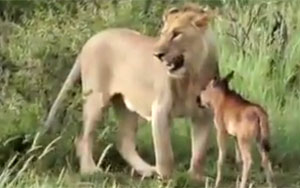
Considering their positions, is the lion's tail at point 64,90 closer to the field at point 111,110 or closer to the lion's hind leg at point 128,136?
the field at point 111,110

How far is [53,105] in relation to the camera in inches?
367

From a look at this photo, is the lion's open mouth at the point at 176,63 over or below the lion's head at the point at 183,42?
below

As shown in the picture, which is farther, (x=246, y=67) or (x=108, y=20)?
(x=108, y=20)

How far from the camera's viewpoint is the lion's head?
8.37 metres

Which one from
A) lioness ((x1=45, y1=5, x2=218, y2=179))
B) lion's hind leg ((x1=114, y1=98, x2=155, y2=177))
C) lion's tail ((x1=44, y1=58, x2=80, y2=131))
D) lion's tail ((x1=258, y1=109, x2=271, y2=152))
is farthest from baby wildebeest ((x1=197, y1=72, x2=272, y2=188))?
lion's tail ((x1=44, y1=58, x2=80, y2=131))

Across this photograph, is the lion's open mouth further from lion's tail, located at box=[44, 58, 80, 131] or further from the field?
lion's tail, located at box=[44, 58, 80, 131]

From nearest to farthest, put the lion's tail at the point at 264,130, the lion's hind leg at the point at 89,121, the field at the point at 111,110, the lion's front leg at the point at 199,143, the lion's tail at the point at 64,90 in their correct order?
the lion's tail at the point at 264,130
the lion's front leg at the point at 199,143
the field at the point at 111,110
the lion's hind leg at the point at 89,121
the lion's tail at the point at 64,90

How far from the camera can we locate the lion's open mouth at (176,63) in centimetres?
838

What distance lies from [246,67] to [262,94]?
1.37 feet

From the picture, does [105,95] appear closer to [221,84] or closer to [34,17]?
[221,84]

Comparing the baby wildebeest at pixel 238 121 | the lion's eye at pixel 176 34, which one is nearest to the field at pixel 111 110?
the baby wildebeest at pixel 238 121

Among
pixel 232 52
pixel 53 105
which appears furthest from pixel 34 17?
pixel 53 105

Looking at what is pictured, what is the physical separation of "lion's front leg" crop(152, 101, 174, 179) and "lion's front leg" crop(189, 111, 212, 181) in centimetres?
18

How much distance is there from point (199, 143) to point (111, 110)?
122cm
